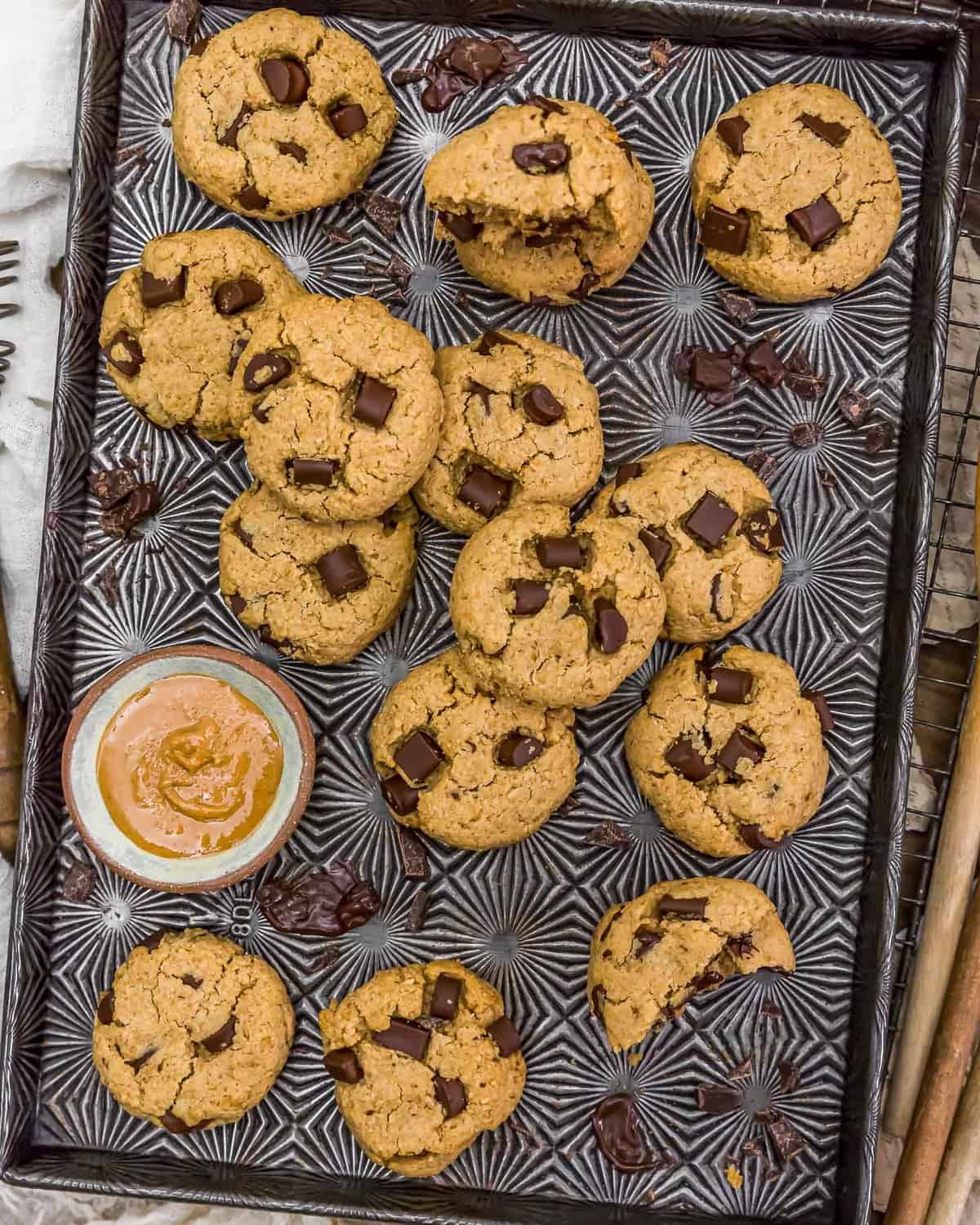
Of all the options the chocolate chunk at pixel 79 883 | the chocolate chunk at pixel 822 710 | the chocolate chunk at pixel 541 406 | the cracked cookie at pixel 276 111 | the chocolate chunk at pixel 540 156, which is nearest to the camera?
the chocolate chunk at pixel 540 156

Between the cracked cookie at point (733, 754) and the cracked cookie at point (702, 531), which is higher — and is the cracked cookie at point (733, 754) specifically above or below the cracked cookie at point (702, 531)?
below

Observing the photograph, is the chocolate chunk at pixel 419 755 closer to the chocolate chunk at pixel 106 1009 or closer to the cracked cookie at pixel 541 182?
the chocolate chunk at pixel 106 1009

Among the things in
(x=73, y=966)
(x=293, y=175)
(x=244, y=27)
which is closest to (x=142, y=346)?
(x=293, y=175)

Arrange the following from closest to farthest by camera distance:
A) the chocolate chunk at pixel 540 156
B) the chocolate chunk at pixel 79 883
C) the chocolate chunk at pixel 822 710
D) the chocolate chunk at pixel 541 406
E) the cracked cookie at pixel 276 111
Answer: the chocolate chunk at pixel 540 156 → the chocolate chunk at pixel 541 406 → the cracked cookie at pixel 276 111 → the chocolate chunk at pixel 822 710 → the chocolate chunk at pixel 79 883

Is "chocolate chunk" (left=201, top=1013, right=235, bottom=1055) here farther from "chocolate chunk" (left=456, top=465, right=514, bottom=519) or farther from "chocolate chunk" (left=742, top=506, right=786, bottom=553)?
"chocolate chunk" (left=742, top=506, right=786, bottom=553)

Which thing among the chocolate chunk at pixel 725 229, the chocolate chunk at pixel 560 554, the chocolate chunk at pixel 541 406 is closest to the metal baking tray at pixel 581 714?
the chocolate chunk at pixel 725 229

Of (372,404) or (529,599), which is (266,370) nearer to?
(372,404)

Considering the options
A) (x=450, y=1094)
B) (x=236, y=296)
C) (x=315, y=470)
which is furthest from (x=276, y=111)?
(x=450, y=1094)

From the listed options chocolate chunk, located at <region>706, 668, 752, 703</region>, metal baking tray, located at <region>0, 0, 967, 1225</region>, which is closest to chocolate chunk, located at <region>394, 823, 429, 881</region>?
metal baking tray, located at <region>0, 0, 967, 1225</region>
